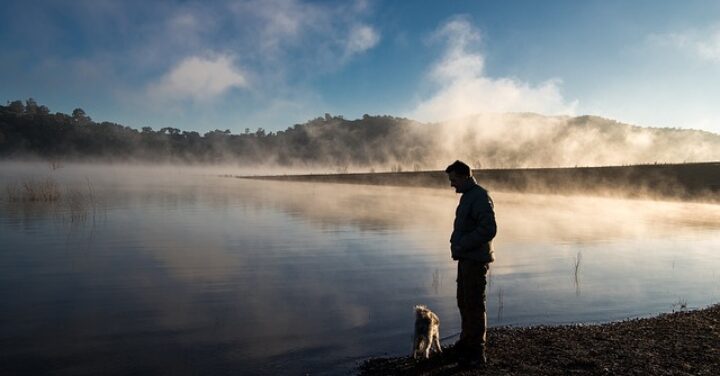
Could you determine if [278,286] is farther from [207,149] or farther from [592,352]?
[207,149]

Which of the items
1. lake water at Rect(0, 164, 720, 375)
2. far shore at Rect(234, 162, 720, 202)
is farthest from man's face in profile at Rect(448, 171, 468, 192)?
far shore at Rect(234, 162, 720, 202)

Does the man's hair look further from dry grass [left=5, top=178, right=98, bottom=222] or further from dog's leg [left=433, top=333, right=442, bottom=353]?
dry grass [left=5, top=178, right=98, bottom=222]

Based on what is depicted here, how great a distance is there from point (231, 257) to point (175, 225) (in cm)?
822

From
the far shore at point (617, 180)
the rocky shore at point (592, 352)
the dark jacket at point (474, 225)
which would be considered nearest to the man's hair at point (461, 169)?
the dark jacket at point (474, 225)

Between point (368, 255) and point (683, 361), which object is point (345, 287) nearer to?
point (368, 255)

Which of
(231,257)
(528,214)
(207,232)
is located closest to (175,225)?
(207,232)

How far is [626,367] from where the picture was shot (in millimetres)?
6488

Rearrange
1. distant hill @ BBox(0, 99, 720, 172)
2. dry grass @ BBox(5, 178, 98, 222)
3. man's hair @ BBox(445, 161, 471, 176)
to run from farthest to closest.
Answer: distant hill @ BBox(0, 99, 720, 172), dry grass @ BBox(5, 178, 98, 222), man's hair @ BBox(445, 161, 471, 176)

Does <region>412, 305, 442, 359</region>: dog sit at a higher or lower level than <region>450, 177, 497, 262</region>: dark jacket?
lower

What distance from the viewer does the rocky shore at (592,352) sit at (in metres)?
6.45

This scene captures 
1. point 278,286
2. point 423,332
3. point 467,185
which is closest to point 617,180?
point 278,286

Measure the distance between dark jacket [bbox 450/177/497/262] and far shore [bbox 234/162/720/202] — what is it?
41.7m

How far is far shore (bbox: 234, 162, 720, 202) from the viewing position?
136 feet

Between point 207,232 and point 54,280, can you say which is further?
point 207,232
